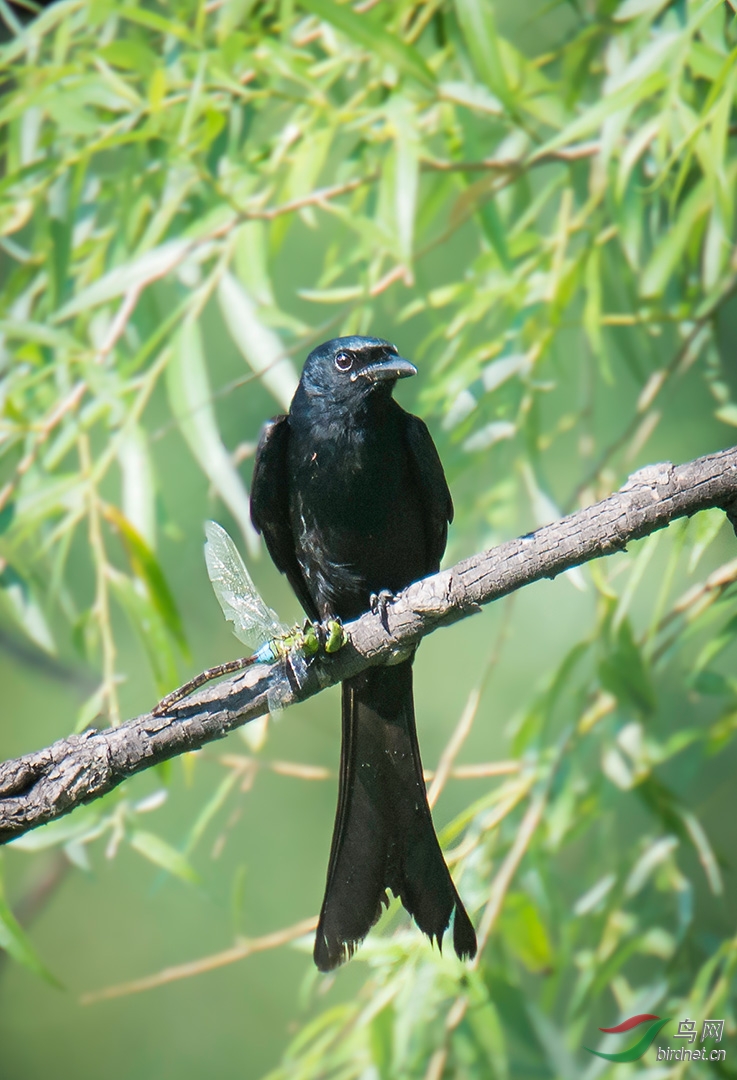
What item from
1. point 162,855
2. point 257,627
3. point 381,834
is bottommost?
point 162,855

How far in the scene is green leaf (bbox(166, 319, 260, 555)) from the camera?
1.97 metres

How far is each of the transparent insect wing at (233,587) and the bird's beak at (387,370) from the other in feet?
1.79

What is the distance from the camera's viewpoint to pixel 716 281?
1981mm

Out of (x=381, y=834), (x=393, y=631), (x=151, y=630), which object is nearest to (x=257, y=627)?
(x=393, y=631)

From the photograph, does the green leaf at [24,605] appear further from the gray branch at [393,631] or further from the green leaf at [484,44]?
the green leaf at [484,44]

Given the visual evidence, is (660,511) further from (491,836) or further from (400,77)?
(400,77)

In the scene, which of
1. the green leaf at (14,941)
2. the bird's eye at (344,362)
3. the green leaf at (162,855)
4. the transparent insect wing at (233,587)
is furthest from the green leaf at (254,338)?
the green leaf at (14,941)

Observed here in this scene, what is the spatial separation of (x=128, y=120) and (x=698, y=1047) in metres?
2.13

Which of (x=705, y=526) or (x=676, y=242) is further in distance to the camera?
(x=676, y=242)

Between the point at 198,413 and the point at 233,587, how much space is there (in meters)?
0.80

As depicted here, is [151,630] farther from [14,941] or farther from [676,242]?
[676,242]

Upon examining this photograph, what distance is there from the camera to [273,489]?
1834 millimetres

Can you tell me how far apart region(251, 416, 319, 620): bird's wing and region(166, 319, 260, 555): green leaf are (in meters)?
0.09

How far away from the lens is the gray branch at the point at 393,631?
3.61ft
